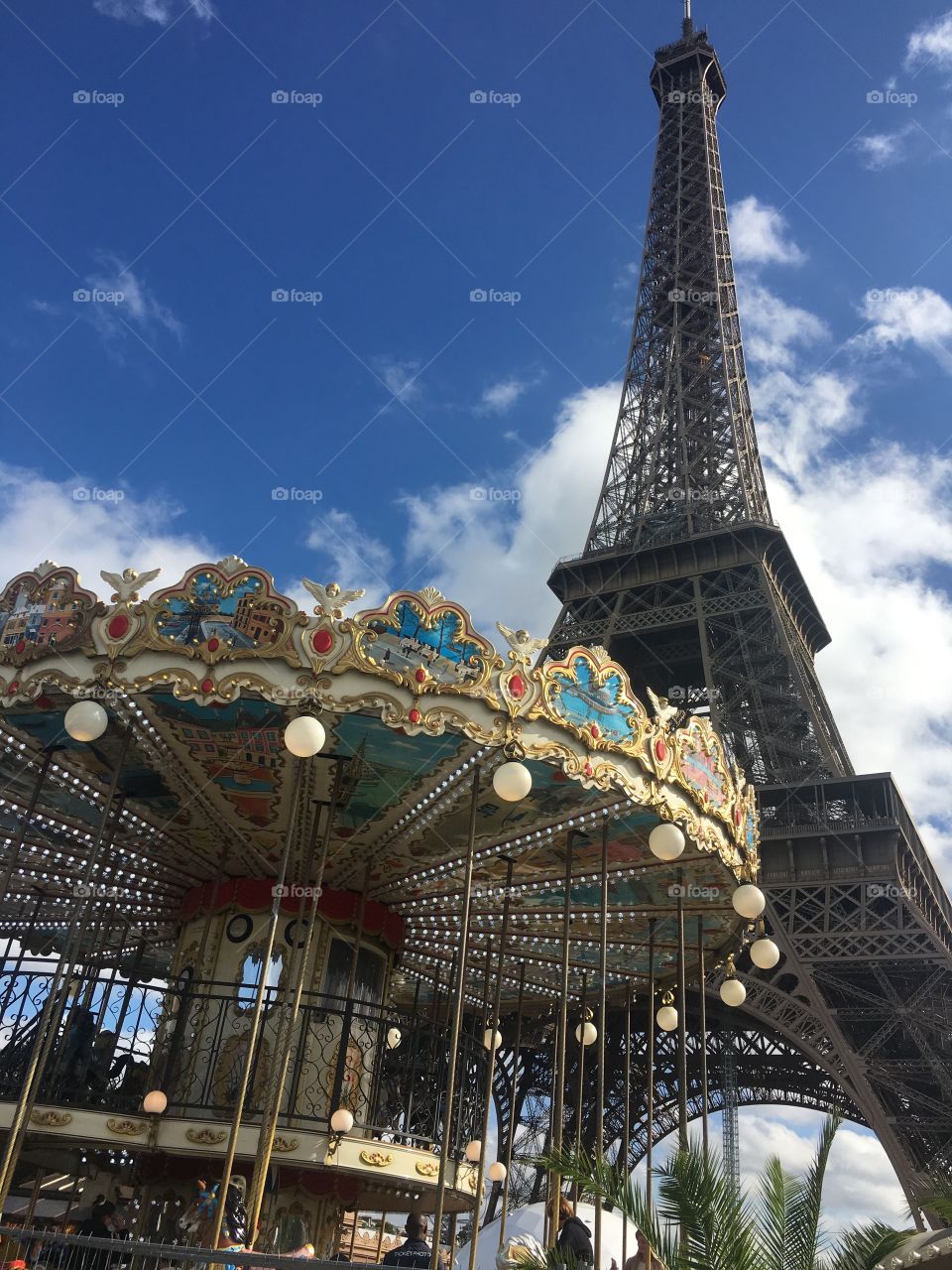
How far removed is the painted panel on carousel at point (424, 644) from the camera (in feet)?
30.7

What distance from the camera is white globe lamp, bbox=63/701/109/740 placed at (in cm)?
925

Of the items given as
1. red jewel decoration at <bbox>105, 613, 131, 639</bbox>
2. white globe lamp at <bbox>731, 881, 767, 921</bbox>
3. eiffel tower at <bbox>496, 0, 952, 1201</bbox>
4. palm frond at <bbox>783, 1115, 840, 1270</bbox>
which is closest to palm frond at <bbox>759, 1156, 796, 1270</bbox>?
palm frond at <bbox>783, 1115, 840, 1270</bbox>

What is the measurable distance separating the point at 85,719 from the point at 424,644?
10.2ft

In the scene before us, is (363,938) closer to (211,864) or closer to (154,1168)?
(211,864)

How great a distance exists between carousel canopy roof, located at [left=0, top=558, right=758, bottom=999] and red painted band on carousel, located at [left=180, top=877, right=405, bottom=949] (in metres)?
0.16

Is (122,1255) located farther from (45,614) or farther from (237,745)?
(45,614)

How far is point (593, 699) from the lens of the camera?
33.9 feet

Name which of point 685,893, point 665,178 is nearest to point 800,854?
point 685,893

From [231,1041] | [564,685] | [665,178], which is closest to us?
[564,685]

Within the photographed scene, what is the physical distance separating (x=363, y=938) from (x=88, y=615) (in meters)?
6.63

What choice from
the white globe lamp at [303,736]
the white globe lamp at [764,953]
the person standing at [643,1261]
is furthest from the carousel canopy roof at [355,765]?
the person standing at [643,1261]

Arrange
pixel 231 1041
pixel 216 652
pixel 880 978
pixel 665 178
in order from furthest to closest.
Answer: pixel 665 178 → pixel 880 978 → pixel 231 1041 → pixel 216 652

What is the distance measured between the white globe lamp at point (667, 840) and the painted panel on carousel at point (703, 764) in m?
0.66

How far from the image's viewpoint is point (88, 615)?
31.4 ft
